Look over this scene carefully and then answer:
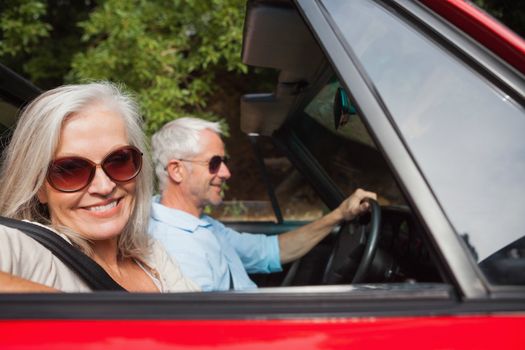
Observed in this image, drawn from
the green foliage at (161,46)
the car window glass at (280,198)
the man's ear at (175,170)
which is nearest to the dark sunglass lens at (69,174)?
the man's ear at (175,170)

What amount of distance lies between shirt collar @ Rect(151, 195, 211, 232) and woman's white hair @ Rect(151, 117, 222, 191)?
0.81 ft

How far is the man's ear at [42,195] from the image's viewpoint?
1450 mm

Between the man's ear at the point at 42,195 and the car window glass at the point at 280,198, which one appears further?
the car window glass at the point at 280,198

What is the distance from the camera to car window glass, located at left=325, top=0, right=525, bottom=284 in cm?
101

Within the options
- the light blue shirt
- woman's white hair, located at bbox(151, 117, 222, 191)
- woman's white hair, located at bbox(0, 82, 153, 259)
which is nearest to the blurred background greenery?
woman's white hair, located at bbox(151, 117, 222, 191)

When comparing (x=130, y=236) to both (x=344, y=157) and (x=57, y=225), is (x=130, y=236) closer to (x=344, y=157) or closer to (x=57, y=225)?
(x=57, y=225)

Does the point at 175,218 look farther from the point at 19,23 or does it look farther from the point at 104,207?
the point at 19,23

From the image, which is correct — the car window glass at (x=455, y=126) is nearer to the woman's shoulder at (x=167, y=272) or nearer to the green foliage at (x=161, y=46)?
the woman's shoulder at (x=167, y=272)

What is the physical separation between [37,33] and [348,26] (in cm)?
582

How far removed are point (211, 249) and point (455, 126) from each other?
1491 millimetres

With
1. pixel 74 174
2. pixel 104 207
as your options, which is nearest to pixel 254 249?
pixel 104 207

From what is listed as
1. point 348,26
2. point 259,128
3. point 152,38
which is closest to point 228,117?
point 152,38

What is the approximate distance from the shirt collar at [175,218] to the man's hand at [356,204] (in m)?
0.61

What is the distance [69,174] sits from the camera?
1.39 meters
